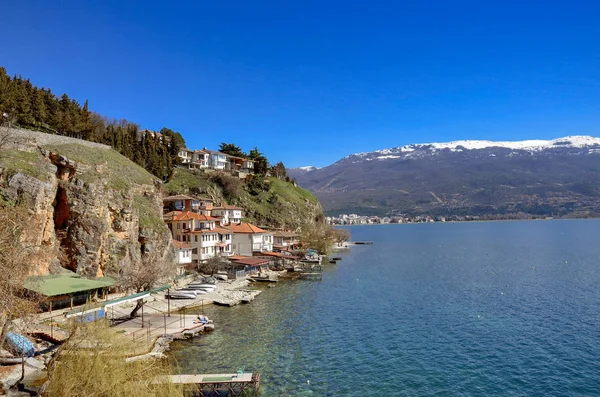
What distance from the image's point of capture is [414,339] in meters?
37.9

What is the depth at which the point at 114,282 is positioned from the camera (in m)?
44.0

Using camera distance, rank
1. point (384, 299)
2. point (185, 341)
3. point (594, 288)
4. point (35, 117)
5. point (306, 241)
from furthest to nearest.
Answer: point (306, 241) → point (35, 117) → point (594, 288) → point (384, 299) → point (185, 341)

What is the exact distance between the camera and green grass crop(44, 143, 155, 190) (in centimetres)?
5119

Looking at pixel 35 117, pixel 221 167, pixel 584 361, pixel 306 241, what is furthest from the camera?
pixel 221 167

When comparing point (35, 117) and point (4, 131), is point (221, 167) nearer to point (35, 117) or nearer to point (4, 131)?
point (35, 117)

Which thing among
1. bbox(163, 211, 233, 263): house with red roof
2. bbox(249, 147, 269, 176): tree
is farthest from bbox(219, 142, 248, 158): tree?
bbox(163, 211, 233, 263): house with red roof

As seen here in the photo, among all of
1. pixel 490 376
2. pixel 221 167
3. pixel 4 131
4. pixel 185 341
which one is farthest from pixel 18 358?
pixel 221 167

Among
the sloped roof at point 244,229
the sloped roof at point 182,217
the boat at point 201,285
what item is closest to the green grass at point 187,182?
the sloped roof at point 244,229

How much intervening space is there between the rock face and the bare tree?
1.58ft

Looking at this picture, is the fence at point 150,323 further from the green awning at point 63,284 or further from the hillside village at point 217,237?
the hillside village at point 217,237

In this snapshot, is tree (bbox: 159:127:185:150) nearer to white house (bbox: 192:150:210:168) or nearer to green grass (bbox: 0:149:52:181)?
white house (bbox: 192:150:210:168)

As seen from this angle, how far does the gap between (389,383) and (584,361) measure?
16180mm

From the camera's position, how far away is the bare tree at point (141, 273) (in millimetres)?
45438

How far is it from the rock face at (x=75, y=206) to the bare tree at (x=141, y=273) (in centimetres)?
48
